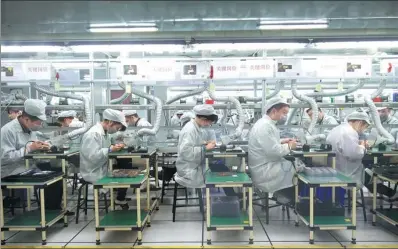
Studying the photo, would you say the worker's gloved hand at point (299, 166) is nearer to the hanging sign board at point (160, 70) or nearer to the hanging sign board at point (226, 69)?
the hanging sign board at point (226, 69)

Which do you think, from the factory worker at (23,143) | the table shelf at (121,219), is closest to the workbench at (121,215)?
the table shelf at (121,219)

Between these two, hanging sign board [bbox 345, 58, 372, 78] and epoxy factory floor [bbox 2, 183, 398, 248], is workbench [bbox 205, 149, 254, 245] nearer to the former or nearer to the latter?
epoxy factory floor [bbox 2, 183, 398, 248]

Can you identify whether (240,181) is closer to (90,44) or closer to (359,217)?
(359,217)

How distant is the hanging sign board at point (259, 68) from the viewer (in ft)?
16.7

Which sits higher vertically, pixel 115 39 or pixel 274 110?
pixel 115 39

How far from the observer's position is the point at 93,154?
4.00m

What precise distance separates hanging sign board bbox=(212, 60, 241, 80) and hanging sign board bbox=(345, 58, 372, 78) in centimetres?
176

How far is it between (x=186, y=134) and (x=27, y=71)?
3130 mm

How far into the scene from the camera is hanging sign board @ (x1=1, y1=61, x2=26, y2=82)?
5.36 meters

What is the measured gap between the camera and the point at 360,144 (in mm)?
Answer: 4309

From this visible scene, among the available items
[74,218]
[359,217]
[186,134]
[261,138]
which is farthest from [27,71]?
[359,217]

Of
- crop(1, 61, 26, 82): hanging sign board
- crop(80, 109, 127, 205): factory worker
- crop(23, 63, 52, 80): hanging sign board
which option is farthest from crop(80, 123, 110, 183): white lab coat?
crop(1, 61, 26, 82): hanging sign board

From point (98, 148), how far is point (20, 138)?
1.02 meters

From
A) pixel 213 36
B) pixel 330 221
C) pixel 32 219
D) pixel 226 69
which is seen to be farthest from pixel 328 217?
pixel 32 219
